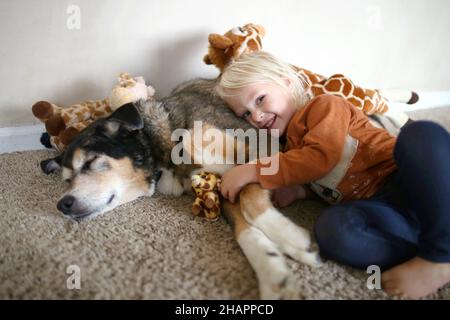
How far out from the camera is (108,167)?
128 centimetres

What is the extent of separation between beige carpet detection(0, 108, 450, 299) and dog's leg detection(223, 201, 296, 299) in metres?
0.03

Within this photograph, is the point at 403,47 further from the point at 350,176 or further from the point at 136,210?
the point at 136,210

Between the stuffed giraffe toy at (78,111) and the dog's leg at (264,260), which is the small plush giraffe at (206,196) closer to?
the dog's leg at (264,260)

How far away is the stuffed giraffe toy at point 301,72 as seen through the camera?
5.31 feet

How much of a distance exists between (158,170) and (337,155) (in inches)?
28.9

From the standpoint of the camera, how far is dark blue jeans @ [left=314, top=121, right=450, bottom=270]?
858 millimetres

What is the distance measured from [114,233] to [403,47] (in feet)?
8.06

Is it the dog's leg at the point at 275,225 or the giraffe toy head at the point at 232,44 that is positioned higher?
the giraffe toy head at the point at 232,44

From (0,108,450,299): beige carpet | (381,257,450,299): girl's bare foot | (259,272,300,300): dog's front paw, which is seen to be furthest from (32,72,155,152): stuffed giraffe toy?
(381,257,450,299): girl's bare foot

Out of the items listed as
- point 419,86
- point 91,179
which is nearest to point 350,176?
point 91,179

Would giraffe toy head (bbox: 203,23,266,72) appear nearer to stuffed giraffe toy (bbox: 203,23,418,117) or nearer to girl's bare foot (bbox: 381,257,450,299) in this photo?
stuffed giraffe toy (bbox: 203,23,418,117)

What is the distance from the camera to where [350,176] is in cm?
114

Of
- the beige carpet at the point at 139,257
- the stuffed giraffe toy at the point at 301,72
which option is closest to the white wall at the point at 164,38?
the stuffed giraffe toy at the point at 301,72

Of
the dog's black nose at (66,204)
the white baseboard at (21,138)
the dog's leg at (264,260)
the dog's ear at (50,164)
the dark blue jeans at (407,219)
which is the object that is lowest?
the white baseboard at (21,138)
